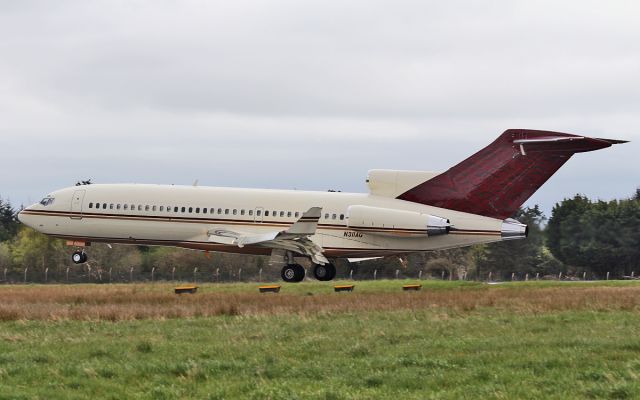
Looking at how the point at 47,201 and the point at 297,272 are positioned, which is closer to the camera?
the point at 297,272

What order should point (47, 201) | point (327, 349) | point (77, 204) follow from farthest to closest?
point (47, 201) < point (77, 204) < point (327, 349)

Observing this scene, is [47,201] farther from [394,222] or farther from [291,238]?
[394,222]

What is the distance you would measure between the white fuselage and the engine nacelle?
87 millimetres

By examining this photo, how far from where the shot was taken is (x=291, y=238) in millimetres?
42500

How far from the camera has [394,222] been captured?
138 ft

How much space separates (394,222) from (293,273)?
212 inches

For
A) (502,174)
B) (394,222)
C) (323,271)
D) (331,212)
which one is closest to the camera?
(502,174)

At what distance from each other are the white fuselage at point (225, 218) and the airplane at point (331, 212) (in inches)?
1.8

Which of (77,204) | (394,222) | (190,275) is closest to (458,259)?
(190,275)

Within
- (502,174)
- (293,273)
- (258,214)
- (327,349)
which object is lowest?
(327,349)

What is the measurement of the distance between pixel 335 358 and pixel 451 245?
1040 inches

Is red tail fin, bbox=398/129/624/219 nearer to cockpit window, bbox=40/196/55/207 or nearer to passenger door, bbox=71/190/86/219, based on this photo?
passenger door, bbox=71/190/86/219

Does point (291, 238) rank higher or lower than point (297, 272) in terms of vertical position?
higher

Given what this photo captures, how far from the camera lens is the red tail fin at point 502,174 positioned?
→ 40.5 metres
